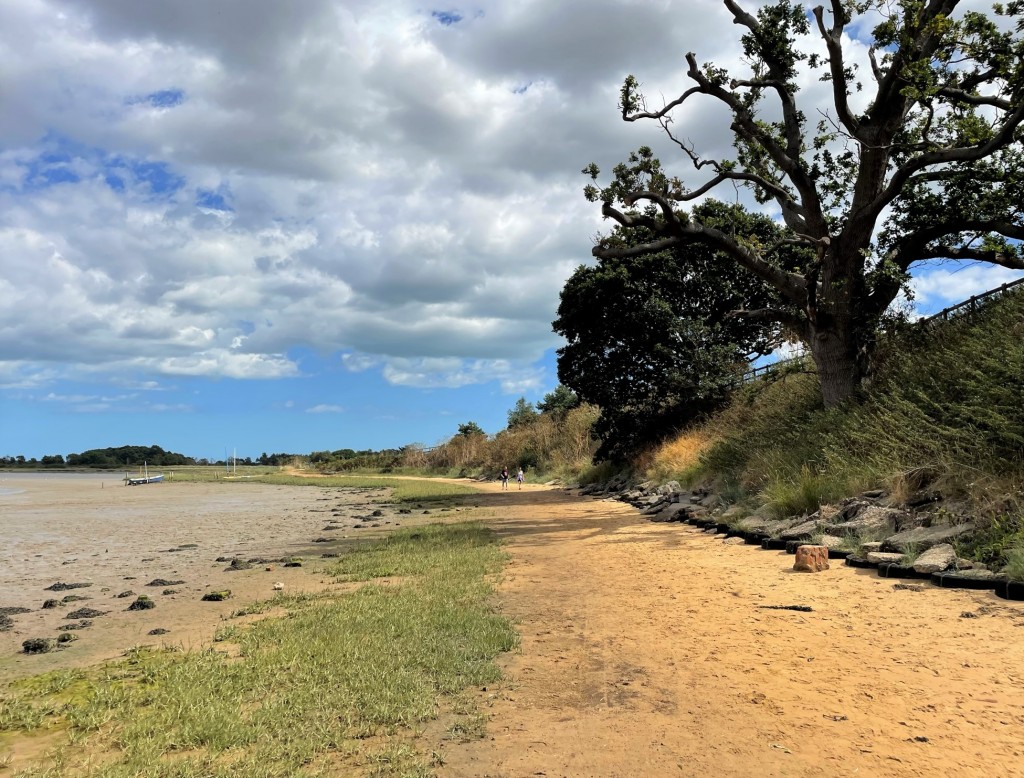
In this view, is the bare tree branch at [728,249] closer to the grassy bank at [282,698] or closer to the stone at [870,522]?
the stone at [870,522]

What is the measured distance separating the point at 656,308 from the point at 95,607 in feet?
65.4

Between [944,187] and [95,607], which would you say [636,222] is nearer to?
[944,187]

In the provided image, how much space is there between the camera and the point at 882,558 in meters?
7.50

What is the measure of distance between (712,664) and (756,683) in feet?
1.62

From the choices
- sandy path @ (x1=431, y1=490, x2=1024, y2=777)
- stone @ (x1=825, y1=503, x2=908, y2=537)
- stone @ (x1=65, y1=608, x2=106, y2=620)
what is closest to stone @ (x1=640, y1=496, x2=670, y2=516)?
stone @ (x1=825, y1=503, x2=908, y2=537)

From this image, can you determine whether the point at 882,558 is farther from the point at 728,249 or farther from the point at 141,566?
the point at 141,566

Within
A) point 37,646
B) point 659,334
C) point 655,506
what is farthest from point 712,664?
point 659,334

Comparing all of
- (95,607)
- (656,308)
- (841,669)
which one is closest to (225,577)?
(95,607)

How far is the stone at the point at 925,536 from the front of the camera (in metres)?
7.42

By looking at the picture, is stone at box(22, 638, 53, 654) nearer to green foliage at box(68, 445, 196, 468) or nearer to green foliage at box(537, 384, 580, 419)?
green foliage at box(537, 384, 580, 419)

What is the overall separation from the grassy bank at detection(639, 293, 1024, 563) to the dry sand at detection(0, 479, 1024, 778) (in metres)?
1.78

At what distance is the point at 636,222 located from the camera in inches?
582

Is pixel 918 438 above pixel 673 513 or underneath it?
above

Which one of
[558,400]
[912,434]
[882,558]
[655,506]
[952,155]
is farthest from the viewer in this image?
[558,400]
